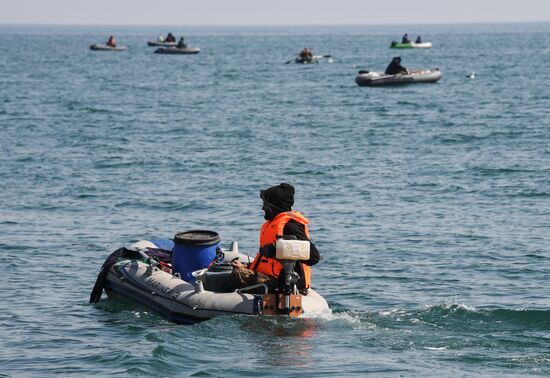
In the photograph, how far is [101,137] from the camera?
38.0 meters

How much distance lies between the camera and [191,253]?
51.9ft

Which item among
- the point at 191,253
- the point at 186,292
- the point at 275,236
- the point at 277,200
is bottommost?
the point at 186,292

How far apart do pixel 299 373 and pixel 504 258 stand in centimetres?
770

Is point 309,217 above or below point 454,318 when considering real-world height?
below

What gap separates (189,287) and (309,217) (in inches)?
332

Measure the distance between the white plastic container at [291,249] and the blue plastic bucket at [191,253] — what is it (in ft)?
6.36

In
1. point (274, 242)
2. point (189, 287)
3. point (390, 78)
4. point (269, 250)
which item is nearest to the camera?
point (269, 250)

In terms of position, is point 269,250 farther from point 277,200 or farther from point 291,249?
point 277,200

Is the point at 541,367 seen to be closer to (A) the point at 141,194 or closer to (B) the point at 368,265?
(B) the point at 368,265

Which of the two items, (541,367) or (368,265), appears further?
(368,265)

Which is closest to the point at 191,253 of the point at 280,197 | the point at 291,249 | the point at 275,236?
the point at 275,236

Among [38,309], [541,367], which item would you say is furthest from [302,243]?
[38,309]

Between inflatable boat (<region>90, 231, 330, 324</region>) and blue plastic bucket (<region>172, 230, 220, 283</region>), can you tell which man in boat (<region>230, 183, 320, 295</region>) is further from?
blue plastic bucket (<region>172, 230, 220, 283</region>)

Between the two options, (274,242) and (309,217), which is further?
(309,217)
